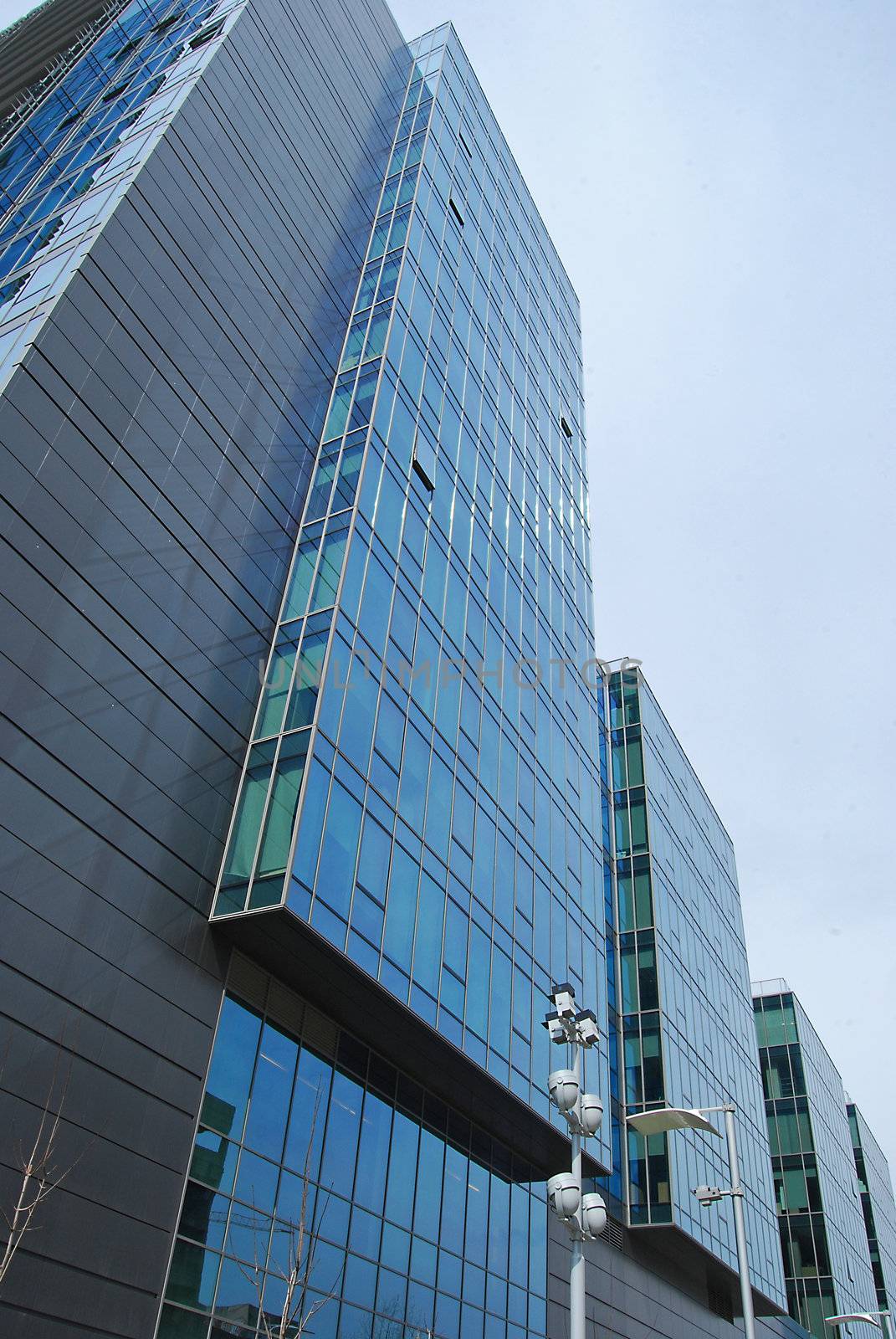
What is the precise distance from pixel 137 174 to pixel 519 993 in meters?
23.2

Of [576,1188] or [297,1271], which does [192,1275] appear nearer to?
[297,1271]

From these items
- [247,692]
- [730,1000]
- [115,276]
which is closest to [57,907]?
[247,692]

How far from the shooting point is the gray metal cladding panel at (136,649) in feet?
58.0

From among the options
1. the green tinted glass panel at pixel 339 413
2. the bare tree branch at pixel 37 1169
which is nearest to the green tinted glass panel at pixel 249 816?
the bare tree branch at pixel 37 1169

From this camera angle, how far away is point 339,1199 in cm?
2328

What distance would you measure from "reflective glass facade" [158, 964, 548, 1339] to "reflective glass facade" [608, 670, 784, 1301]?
1161cm

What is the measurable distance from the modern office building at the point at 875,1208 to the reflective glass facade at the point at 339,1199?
64.1 meters

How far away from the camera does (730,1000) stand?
56.0 meters

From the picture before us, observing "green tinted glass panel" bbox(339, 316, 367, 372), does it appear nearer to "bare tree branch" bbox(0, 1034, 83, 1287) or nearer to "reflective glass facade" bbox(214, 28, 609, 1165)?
"reflective glass facade" bbox(214, 28, 609, 1165)

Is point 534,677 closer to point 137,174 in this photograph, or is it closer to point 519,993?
point 519,993

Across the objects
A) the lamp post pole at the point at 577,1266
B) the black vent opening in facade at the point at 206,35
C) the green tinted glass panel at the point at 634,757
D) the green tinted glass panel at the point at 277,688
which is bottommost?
the lamp post pole at the point at 577,1266

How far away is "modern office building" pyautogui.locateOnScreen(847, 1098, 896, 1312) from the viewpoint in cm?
8331

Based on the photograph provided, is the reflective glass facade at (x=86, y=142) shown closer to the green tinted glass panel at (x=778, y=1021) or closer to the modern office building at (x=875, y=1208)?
the green tinted glass panel at (x=778, y=1021)

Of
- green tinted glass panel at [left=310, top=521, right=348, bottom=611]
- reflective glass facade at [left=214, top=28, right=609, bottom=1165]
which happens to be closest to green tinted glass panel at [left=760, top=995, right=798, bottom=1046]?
reflective glass facade at [left=214, top=28, right=609, bottom=1165]
